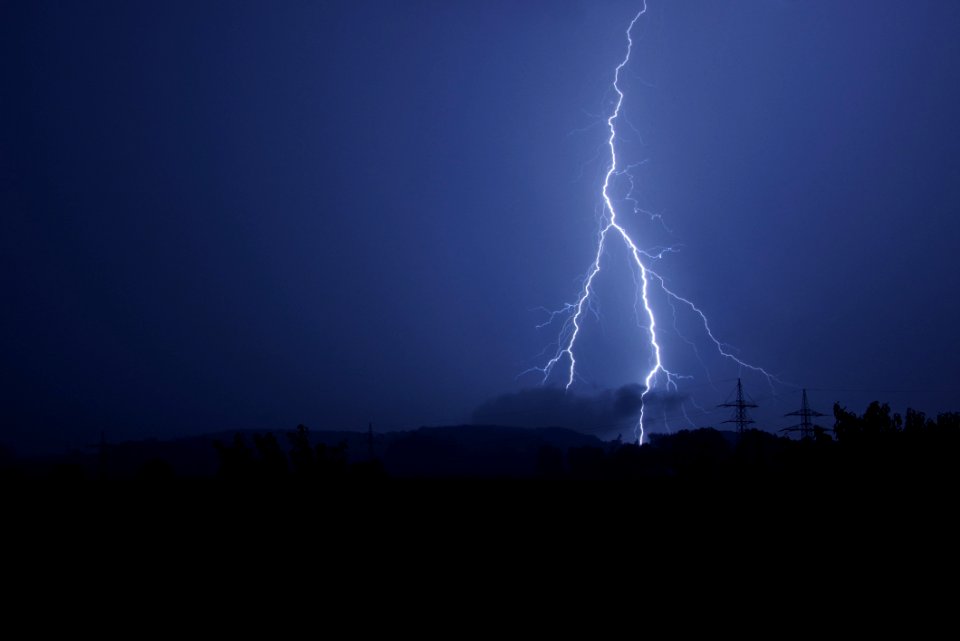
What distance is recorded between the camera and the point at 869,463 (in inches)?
514

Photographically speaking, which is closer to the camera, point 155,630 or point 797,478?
point 155,630

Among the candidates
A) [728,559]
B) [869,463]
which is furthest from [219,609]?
[869,463]

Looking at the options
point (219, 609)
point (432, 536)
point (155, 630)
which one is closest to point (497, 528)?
point (432, 536)

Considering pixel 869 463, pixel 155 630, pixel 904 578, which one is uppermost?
pixel 869 463

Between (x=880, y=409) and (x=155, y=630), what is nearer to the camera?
(x=155, y=630)

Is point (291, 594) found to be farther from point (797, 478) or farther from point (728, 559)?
point (797, 478)

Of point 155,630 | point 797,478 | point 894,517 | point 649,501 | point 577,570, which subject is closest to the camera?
point 155,630

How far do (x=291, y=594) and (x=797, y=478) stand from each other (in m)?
9.56

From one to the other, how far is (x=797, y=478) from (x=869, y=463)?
7.09 feet

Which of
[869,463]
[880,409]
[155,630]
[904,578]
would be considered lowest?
[155,630]

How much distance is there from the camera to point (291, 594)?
651 centimetres

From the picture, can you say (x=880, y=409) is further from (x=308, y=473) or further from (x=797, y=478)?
(x=308, y=473)

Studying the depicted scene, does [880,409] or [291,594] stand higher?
[880,409]

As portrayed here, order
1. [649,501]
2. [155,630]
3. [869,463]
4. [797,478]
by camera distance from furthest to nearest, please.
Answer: [869,463], [797,478], [649,501], [155,630]
